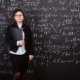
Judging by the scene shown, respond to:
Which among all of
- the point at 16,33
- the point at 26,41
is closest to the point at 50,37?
the point at 26,41

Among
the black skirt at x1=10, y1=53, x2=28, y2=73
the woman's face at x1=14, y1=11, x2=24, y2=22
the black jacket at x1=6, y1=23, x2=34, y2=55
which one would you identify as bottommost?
the black skirt at x1=10, y1=53, x2=28, y2=73

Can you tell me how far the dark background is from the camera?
13.2ft

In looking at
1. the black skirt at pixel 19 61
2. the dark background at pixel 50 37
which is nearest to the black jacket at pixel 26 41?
the black skirt at pixel 19 61

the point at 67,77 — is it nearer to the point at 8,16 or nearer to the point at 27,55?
the point at 27,55

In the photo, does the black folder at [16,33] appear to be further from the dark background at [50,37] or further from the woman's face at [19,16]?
the dark background at [50,37]

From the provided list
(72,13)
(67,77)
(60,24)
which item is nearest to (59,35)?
(60,24)

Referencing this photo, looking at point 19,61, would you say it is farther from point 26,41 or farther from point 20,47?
point 26,41

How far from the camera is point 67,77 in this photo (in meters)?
4.22

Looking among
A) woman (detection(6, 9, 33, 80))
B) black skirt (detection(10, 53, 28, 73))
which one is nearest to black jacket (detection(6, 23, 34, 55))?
woman (detection(6, 9, 33, 80))

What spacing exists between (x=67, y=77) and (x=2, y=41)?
53.6 inches

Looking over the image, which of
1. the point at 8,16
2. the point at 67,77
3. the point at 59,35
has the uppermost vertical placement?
the point at 8,16

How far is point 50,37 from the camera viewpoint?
409 centimetres

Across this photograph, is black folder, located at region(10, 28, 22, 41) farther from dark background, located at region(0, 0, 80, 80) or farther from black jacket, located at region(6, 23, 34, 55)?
dark background, located at region(0, 0, 80, 80)

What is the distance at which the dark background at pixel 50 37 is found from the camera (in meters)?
4.02
